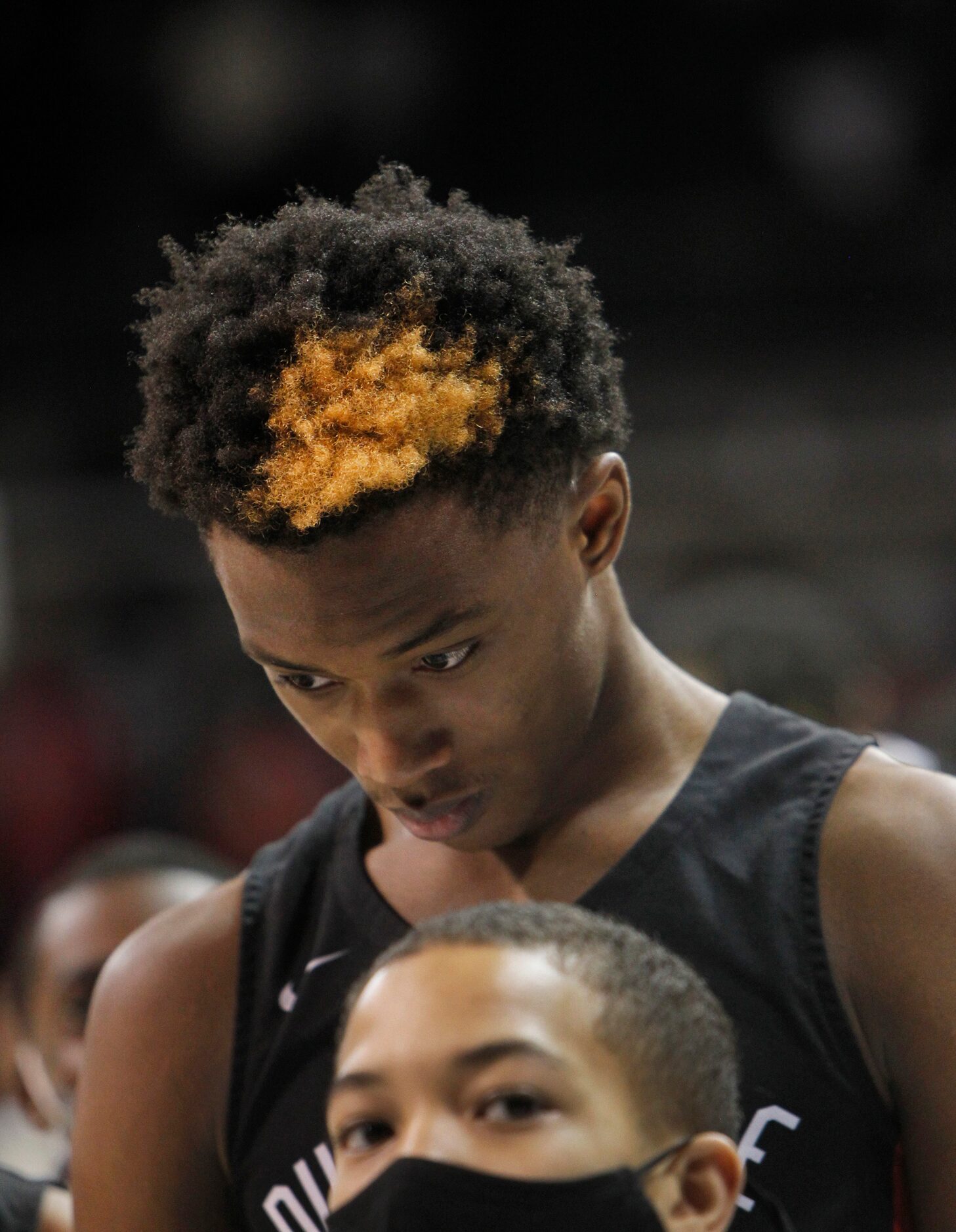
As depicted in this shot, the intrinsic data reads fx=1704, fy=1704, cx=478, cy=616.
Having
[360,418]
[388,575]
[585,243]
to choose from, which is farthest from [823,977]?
[585,243]

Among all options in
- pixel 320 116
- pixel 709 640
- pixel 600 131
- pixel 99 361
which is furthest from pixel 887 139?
A: pixel 709 640

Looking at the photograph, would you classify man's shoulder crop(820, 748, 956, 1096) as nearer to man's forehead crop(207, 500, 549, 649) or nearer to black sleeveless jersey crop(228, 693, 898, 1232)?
black sleeveless jersey crop(228, 693, 898, 1232)

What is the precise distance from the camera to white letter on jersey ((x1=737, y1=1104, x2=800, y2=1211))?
1591mm

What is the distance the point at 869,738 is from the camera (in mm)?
1744

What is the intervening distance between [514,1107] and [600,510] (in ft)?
1.96

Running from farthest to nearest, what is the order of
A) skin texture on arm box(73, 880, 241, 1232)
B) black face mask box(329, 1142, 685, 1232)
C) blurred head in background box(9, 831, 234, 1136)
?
blurred head in background box(9, 831, 234, 1136) < skin texture on arm box(73, 880, 241, 1232) < black face mask box(329, 1142, 685, 1232)

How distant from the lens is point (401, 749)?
1600 millimetres

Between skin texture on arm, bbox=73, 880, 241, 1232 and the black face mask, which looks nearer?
the black face mask

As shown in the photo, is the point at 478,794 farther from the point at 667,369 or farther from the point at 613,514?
the point at 667,369

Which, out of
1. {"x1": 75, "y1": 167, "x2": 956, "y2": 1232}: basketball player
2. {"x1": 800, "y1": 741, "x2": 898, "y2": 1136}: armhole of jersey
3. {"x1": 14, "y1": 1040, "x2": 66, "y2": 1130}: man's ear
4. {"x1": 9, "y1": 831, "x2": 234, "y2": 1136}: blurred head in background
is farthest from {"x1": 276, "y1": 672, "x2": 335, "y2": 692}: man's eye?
{"x1": 14, "y1": 1040, "x2": 66, "y2": 1130}: man's ear

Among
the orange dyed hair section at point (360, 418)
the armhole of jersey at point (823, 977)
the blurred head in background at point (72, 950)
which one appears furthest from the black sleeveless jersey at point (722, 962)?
the blurred head in background at point (72, 950)

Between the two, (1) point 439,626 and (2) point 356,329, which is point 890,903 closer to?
(1) point 439,626

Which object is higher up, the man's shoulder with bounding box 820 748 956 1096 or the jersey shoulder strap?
the man's shoulder with bounding box 820 748 956 1096

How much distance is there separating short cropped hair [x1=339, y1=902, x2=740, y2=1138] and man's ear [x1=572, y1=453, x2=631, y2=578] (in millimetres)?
354
